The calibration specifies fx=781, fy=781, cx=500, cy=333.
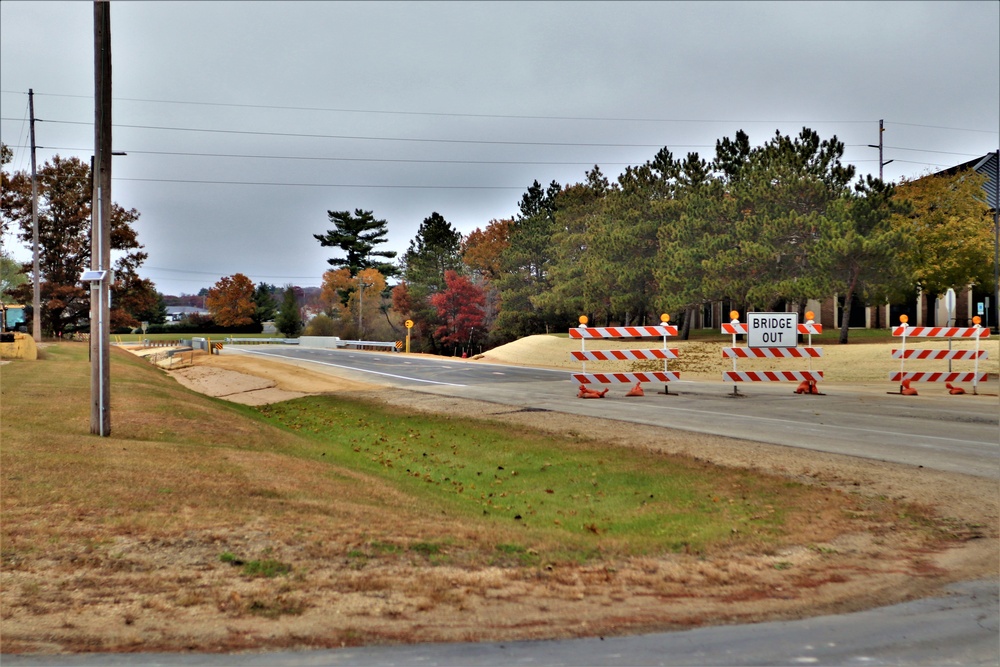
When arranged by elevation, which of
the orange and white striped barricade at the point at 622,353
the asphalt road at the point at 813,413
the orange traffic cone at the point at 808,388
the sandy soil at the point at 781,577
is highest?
the orange and white striped barricade at the point at 622,353

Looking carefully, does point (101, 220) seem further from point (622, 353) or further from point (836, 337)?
point (836, 337)

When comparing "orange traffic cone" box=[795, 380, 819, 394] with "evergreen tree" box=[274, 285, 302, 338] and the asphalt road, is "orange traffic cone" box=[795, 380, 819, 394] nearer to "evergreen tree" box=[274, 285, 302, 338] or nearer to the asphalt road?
the asphalt road

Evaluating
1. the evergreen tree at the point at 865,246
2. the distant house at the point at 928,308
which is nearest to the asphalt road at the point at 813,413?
the evergreen tree at the point at 865,246

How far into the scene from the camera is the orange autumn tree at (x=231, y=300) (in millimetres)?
102688

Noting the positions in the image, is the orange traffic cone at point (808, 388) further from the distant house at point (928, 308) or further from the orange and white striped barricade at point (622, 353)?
the distant house at point (928, 308)

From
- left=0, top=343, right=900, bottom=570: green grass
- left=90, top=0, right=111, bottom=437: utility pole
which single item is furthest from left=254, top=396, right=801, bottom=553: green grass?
left=90, top=0, right=111, bottom=437: utility pole

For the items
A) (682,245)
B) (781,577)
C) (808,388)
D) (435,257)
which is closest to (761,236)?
(682,245)

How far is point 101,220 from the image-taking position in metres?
10.9

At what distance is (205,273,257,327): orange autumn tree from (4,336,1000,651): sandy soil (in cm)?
10008

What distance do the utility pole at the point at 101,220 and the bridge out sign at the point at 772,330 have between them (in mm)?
15354

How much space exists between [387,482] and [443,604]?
5.05m

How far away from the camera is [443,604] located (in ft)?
17.2

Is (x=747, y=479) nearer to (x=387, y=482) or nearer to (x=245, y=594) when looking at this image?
(x=387, y=482)

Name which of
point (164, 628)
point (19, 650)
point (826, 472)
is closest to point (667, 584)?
point (164, 628)
